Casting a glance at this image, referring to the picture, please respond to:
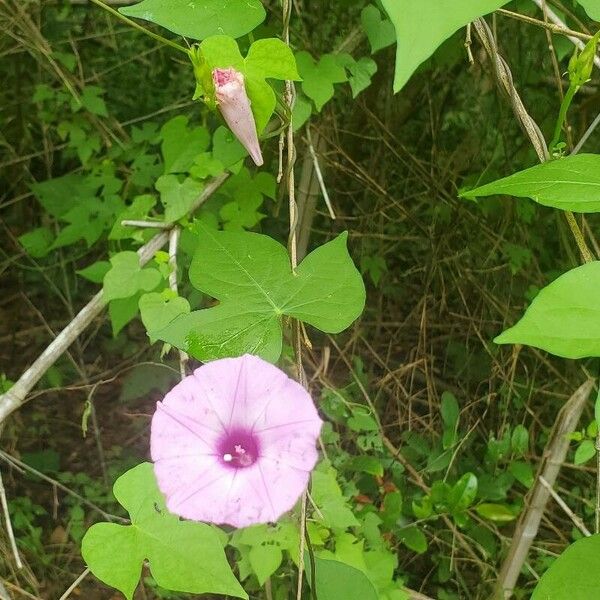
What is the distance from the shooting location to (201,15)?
29.4 inches

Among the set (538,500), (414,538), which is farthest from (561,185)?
(414,538)

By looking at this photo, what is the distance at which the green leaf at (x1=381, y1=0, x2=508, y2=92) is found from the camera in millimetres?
420

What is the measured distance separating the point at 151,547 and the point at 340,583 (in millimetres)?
196

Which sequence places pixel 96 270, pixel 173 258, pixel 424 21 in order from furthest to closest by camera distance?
pixel 96 270 < pixel 173 258 < pixel 424 21

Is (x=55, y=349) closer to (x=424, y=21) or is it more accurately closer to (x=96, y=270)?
(x=96, y=270)

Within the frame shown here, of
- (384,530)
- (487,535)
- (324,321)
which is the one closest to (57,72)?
(324,321)

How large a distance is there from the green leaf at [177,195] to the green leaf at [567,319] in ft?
2.38

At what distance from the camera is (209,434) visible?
633mm

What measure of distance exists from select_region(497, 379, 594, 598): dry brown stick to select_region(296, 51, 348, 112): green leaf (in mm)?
671

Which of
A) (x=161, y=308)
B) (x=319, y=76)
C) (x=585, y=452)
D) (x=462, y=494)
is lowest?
(x=462, y=494)

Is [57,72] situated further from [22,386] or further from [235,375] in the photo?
[235,375]

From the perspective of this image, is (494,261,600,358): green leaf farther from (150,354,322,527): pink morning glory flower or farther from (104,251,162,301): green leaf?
(104,251,162,301): green leaf

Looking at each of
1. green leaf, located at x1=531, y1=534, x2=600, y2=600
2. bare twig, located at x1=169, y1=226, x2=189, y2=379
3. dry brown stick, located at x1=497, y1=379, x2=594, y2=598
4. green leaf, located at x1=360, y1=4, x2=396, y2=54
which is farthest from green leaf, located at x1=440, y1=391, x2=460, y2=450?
green leaf, located at x1=531, y1=534, x2=600, y2=600

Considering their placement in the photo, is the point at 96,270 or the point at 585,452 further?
the point at 96,270
